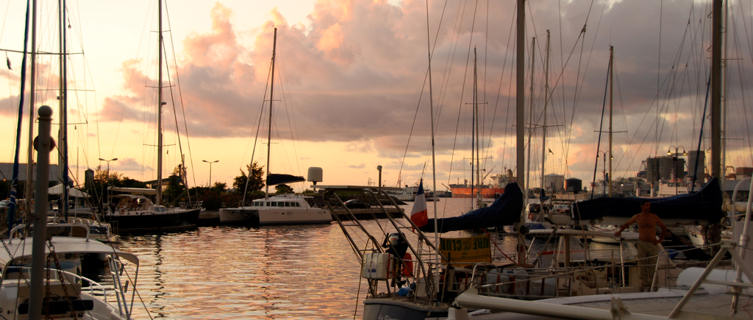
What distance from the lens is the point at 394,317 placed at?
14.2 meters

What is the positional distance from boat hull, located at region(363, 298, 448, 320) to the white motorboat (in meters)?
50.1

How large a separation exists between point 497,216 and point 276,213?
49493 mm

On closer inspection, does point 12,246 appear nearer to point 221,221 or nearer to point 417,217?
point 417,217

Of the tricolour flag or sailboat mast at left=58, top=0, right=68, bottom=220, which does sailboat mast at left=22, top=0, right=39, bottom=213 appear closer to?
sailboat mast at left=58, top=0, right=68, bottom=220

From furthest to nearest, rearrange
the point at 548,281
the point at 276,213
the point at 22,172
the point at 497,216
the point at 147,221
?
the point at 22,172
the point at 276,213
the point at 147,221
the point at 497,216
the point at 548,281

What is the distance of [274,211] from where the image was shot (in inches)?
2552

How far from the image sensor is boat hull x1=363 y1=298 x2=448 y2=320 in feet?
45.2

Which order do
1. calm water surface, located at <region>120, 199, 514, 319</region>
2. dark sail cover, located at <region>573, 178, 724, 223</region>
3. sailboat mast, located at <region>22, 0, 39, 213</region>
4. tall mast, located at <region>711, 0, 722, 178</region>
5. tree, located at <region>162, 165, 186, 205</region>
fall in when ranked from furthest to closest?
1. tree, located at <region>162, 165, 186, 205</region>
2. calm water surface, located at <region>120, 199, 514, 319</region>
3. sailboat mast, located at <region>22, 0, 39, 213</region>
4. tall mast, located at <region>711, 0, 722, 178</region>
5. dark sail cover, located at <region>573, 178, 724, 223</region>

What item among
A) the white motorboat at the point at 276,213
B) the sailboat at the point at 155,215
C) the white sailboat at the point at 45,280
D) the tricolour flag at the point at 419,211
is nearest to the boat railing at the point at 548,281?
the tricolour flag at the point at 419,211

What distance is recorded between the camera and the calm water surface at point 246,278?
70.4 ft

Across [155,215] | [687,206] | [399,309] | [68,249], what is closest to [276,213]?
[155,215]

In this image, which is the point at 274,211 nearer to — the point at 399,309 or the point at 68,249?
the point at 68,249

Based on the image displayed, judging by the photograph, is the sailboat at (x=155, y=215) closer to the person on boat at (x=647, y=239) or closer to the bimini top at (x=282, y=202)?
the bimini top at (x=282, y=202)

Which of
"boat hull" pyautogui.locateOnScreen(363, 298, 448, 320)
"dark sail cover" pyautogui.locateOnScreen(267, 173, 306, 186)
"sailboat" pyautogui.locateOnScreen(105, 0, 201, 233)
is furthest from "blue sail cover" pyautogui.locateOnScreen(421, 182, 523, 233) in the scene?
"dark sail cover" pyautogui.locateOnScreen(267, 173, 306, 186)
